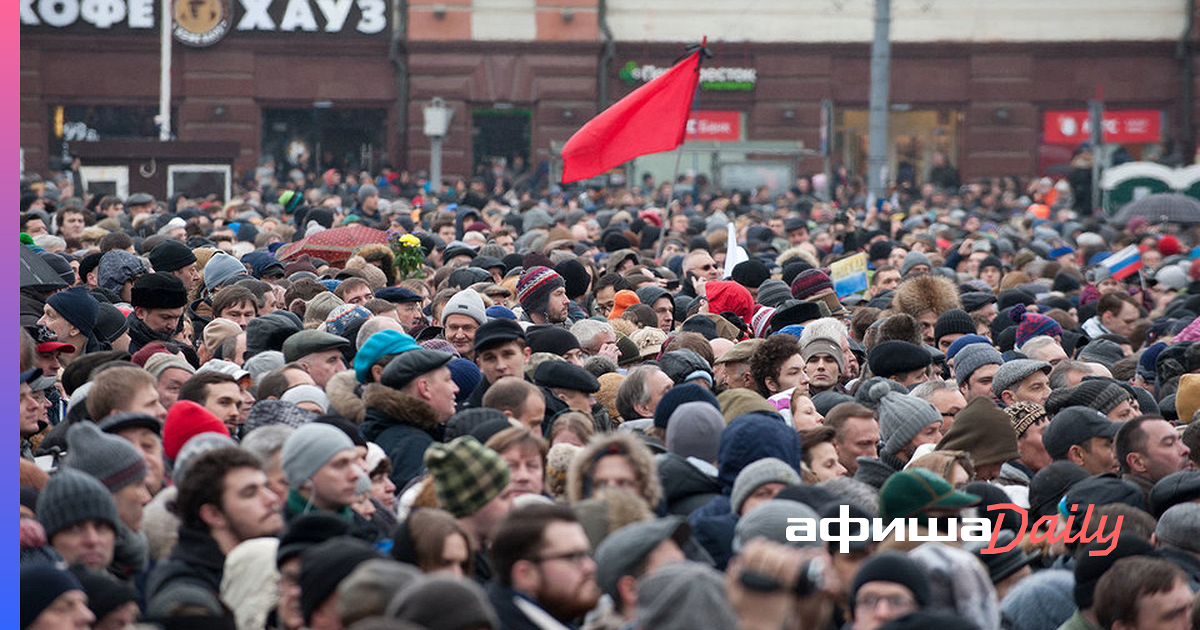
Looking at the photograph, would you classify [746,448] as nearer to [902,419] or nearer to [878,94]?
[902,419]

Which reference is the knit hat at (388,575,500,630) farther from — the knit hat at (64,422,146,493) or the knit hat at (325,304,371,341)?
the knit hat at (325,304,371,341)

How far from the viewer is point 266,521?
577 cm

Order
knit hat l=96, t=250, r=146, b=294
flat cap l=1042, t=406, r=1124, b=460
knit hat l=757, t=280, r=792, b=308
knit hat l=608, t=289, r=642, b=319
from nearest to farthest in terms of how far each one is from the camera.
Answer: flat cap l=1042, t=406, r=1124, b=460 → knit hat l=96, t=250, r=146, b=294 → knit hat l=608, t=289, r=642, b=319 → knit hat l=757, t=280, r=792, b=308

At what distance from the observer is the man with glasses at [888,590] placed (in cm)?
502

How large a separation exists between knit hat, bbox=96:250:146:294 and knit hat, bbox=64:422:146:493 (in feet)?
18.8

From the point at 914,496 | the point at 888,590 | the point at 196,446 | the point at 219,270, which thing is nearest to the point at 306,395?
the point at 196,446

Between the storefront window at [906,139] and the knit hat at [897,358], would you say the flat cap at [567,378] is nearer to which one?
the knit hat at [897,358]

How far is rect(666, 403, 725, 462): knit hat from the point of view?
7.08 meters

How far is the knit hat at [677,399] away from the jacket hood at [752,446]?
74cm

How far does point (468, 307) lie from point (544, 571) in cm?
502

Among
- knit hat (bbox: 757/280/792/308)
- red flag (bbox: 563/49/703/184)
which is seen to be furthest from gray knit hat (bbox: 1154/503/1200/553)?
red flag (bbox: 563/49/703/184)

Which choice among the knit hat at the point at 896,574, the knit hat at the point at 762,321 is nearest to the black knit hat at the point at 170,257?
the knit hat at the point at 762,321

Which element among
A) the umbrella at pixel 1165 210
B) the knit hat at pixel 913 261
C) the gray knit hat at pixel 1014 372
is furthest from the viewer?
the umbrella at pixel 1165 210

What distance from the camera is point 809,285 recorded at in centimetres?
1285
